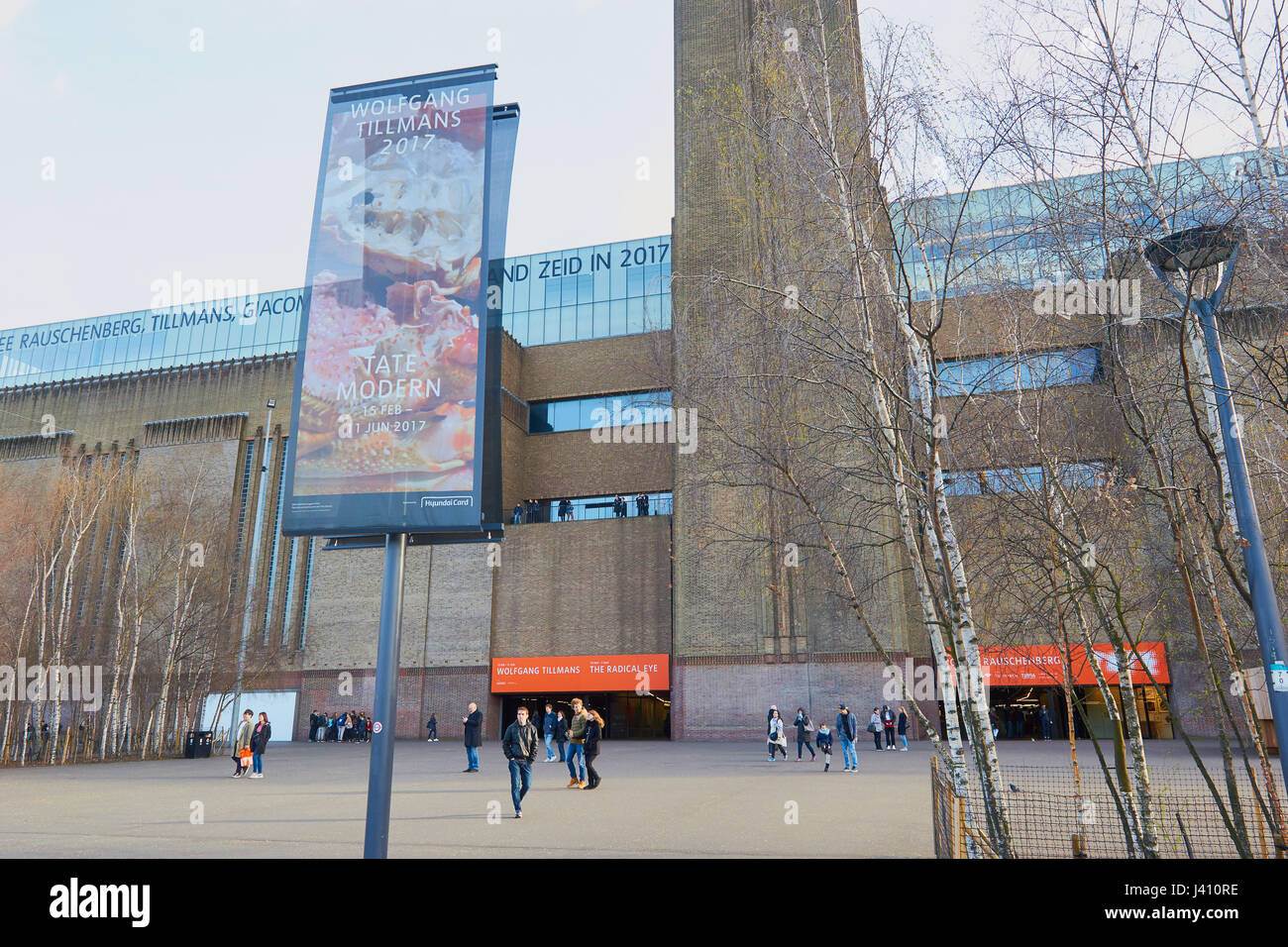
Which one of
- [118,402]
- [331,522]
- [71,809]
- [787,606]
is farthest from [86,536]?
[331,522]

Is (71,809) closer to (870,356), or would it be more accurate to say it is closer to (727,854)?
(727,854)

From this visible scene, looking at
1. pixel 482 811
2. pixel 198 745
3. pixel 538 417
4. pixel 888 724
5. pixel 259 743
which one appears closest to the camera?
pixel 482 811

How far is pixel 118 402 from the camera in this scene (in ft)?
158

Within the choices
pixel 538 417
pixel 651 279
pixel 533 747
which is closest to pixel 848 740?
pixel 533 747

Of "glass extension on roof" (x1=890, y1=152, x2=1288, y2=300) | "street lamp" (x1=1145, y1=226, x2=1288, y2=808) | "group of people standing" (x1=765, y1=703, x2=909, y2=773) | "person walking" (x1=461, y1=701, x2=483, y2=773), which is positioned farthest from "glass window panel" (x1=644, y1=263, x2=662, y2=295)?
"street lamp" (x1=1145, y1=226, x2=1288, y2=808)

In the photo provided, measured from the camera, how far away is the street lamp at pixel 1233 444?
6.46 metres

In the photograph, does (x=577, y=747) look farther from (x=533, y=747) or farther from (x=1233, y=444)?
(x=1233, y=444)

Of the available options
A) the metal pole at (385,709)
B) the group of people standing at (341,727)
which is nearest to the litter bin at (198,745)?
the group of people standing at (341,727)

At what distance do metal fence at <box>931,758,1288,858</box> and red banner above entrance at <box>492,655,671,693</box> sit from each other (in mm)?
21135

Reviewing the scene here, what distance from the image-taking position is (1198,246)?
653 cm

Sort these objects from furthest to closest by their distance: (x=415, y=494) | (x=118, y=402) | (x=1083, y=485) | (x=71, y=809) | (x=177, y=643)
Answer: (x=118, y=402) < (x=177, y=643) < (x=71, y=809) < (x=1083, y=485) < (x=415, y=494)

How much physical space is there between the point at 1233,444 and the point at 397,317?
784 centimetres

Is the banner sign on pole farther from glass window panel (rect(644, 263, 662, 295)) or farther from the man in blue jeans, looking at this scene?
glass window panel (rect(644, 263, 662, 295))

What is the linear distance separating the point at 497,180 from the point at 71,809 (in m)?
12.7
